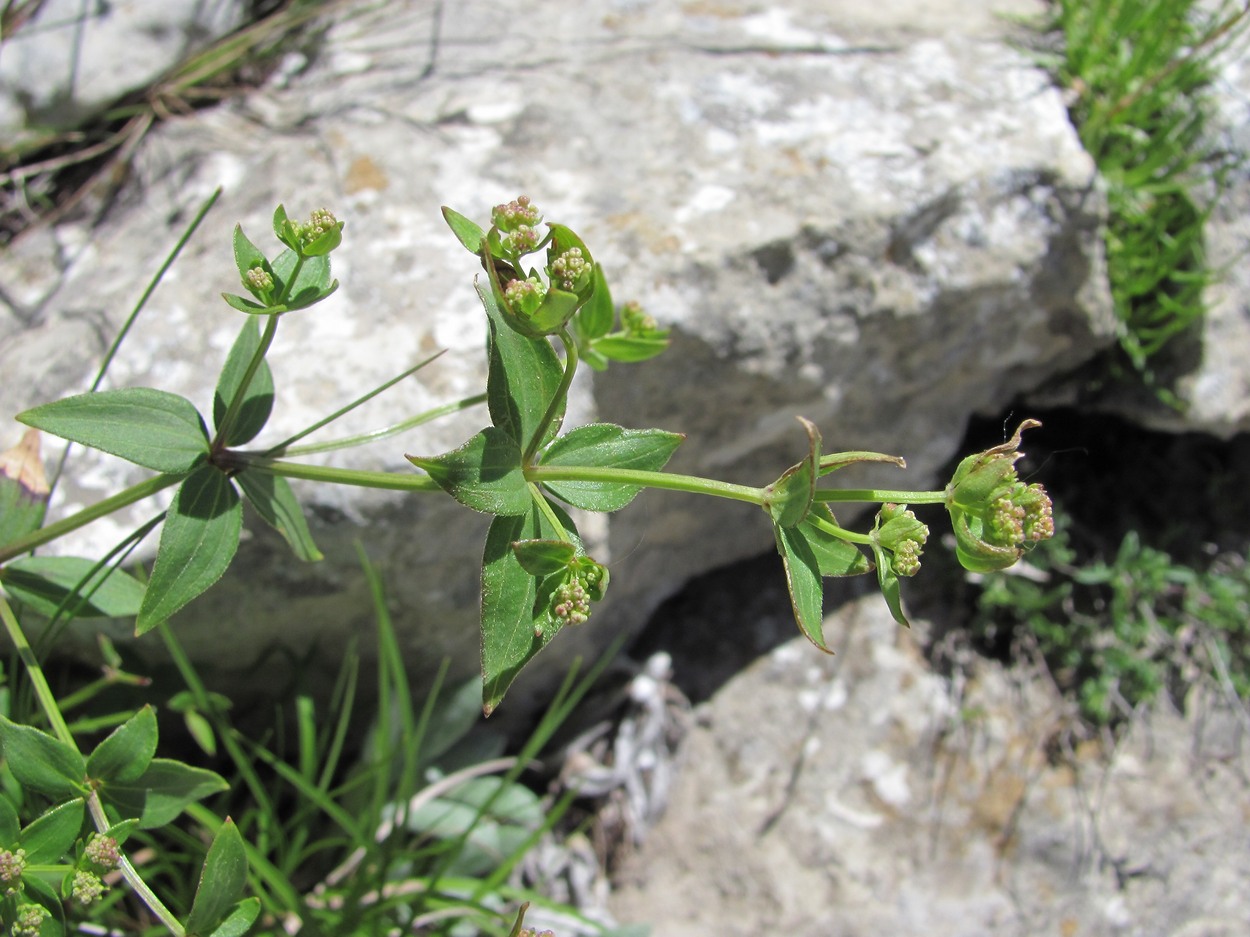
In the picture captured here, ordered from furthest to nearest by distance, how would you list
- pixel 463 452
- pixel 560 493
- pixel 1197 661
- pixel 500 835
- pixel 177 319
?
pixel 1197 661
pixel 500 835
pixel 177 319
pixel 560 493
pixel 463 452

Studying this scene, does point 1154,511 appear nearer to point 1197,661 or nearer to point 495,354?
point 1197,661

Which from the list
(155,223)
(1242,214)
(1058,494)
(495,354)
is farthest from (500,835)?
(1242,214)

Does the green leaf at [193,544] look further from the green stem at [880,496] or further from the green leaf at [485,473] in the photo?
the green stem at [880,496]

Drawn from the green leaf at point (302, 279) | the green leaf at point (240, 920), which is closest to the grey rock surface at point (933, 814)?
the green leaf at point (240, 920)

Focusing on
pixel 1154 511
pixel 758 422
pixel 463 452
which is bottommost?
pixel 1154 511

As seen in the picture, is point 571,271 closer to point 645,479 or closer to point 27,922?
point 645,479

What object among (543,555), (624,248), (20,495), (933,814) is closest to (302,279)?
(543,555)
